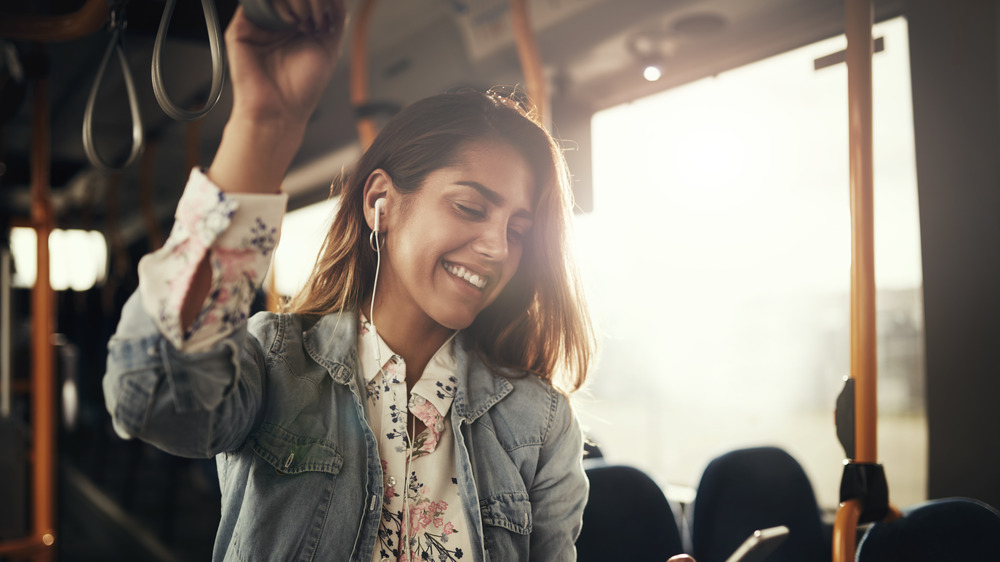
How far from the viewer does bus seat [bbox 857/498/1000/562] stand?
50.7 inches

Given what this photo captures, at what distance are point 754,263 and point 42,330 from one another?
2.53 metres

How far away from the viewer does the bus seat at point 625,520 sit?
1467mm

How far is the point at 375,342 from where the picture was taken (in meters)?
1.09

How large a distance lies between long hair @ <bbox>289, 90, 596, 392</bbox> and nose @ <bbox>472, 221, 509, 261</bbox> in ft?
0.40

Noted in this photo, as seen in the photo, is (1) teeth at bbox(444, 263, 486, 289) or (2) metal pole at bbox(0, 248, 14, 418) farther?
(2) metal pole at bbox(0, 248, 14, 418)

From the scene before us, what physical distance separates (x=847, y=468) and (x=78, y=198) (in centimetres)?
682

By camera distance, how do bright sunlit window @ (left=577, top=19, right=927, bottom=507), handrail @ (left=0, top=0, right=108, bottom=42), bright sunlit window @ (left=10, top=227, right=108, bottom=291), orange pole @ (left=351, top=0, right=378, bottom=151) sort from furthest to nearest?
bright sunlit window @ (left=10, top=227, right=108, bottom=291) < orange pole @ (left=351, top=0, right=378, bottom=151) < bright sunlit window @ (left=577, top=19, right=927, bottom=507) < handrail @ (left=0, top=0, right=108, bottom=42)

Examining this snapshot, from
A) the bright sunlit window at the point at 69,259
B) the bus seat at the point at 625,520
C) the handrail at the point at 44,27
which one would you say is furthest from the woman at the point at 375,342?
the bright sunlit window at the point at 69,259

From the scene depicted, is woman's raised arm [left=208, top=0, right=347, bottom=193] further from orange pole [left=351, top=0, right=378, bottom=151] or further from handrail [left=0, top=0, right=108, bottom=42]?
orange pole [left=351, top=0, right=378, bottom=151]

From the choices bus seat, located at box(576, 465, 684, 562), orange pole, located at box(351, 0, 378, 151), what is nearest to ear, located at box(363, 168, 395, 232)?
bus seat, located at box(576, 465, 684, 562)

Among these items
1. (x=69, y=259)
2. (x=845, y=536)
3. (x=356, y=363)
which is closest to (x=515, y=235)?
(x=356, y=363)

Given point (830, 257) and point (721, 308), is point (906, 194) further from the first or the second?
point (721, 308)

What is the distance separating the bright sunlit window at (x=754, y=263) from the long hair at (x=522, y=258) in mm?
662

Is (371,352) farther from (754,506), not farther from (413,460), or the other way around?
(754,506)
